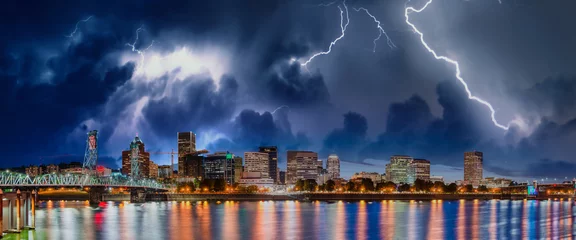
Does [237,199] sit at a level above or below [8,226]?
below

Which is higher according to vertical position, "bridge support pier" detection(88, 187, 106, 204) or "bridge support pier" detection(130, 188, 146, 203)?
"bridge support pier" detection(88, 187, 106, 204)

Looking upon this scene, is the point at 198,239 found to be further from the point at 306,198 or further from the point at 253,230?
the point at 306,198

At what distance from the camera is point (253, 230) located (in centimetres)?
5528

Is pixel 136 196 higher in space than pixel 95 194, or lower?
lower

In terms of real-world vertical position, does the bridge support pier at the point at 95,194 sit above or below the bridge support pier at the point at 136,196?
above

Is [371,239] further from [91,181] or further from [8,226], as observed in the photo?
[91,181]

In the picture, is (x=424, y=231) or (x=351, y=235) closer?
(x=351, y=235)

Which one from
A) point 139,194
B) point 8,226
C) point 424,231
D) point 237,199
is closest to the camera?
point 8,226

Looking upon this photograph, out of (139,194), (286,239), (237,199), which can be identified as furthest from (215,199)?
(286,239)

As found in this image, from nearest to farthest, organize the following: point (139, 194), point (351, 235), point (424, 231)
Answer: point (351, 235) < point (424, 231) < point (139, 194)

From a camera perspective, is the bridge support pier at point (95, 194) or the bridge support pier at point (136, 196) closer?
the bridge support pier at point (95, 194)

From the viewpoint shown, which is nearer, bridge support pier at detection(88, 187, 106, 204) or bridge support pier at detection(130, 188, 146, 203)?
bridge support pier at detection(88, 187, 106, 204)

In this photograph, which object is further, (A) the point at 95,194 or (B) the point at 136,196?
(B) the point at 136,196

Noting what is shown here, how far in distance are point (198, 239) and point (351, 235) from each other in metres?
12.4
